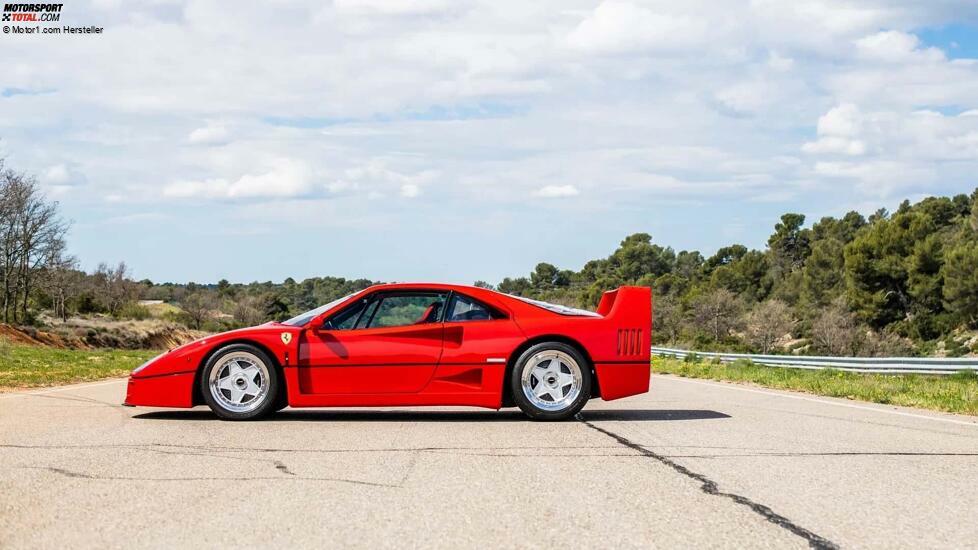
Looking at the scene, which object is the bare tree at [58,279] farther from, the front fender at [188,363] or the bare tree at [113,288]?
the front fender at [188,363]

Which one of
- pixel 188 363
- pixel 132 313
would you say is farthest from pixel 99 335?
pixel 188 363

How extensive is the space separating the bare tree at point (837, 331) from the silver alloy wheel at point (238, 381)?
6416cm

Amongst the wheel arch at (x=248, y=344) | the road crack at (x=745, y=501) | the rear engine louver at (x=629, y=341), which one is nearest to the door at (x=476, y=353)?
the rear engine louver at (x=629, y=341)

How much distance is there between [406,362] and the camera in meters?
9.46

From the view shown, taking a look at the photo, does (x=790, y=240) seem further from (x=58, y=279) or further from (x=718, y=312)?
(x=58, y=279)

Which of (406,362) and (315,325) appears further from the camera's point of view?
(315,325)

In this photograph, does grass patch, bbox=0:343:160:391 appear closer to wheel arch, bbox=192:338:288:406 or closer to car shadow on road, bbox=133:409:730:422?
car shadow on road, bbox=133:409:730:422

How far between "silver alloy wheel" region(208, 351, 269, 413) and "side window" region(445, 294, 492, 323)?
1833 mm

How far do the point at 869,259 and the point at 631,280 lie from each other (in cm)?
5703

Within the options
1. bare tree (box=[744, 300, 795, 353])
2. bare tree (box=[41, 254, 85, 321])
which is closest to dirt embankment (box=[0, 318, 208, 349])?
bare tree (box=[41, 254, 85, 321])

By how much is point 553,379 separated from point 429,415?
1.42 m

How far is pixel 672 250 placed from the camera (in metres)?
135

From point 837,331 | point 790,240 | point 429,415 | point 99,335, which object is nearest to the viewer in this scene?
point 429,415

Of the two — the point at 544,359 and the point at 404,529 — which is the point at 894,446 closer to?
the point at 544,359
